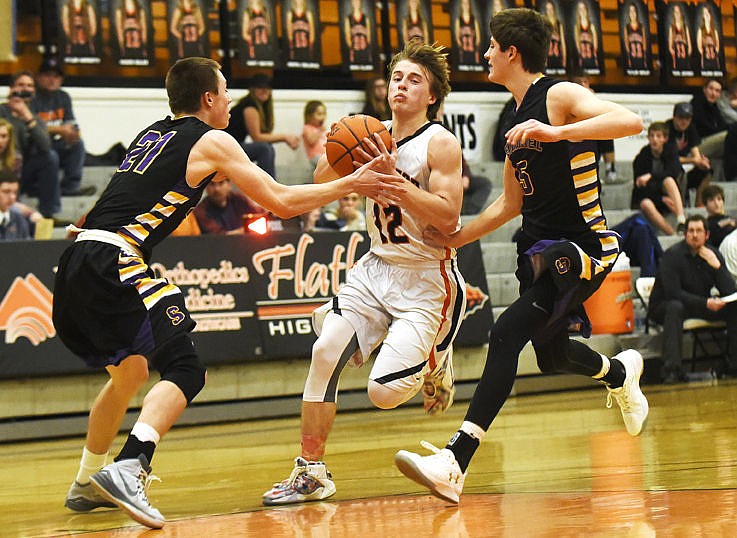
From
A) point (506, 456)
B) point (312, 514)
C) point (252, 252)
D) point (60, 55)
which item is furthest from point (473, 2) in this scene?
point (312, 514)

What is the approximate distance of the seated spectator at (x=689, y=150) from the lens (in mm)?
14750

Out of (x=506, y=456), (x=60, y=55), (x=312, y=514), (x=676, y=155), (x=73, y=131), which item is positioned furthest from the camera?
(x=676, y=155)

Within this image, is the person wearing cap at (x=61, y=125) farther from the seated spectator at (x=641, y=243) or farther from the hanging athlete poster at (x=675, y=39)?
the hanging athlete poster at (x=675, y=39)

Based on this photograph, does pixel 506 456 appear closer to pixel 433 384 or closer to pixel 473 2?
pixel 433 384

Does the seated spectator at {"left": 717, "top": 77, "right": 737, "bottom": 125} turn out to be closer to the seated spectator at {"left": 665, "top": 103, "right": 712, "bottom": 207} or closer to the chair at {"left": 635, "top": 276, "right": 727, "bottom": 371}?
the seated spectator at {"left": 665, "top": 103, "right": 712, "bottom": 207}

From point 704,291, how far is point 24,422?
6.38 metres

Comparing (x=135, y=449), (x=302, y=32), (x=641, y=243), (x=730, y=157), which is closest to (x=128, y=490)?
(x=135, y=449)

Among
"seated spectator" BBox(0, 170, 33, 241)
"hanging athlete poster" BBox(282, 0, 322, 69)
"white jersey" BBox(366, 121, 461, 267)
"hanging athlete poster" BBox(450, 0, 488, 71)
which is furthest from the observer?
"hanging athlete poster" BBox(450, 0, 488, 71)

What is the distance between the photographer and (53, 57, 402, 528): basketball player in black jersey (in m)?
4.84

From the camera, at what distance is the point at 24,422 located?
→ 29.7 ft

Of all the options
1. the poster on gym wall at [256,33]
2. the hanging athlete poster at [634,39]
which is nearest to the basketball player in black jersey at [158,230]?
the poster on gym wall at [256,33]

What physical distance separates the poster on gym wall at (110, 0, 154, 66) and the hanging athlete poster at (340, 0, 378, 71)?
2.45 m

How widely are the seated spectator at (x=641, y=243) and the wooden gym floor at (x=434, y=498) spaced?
3396 millimetres

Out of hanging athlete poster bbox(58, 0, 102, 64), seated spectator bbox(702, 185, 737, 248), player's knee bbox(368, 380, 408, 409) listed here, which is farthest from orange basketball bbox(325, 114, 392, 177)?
seated spectator bbox(702, 185, 737, 248)
